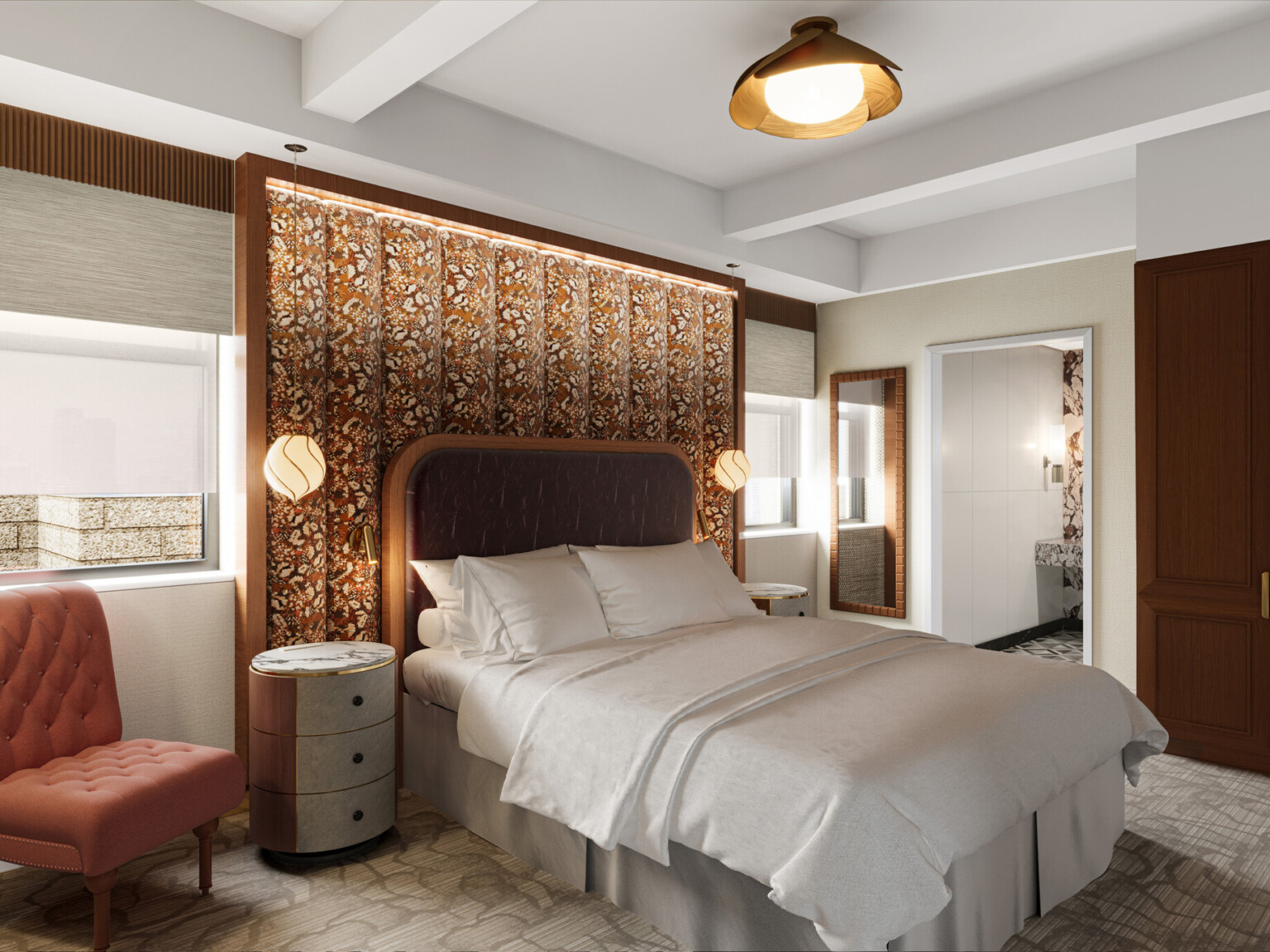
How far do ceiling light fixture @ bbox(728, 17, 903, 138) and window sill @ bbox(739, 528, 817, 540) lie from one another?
284 cm

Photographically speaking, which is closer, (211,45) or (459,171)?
(211,45)

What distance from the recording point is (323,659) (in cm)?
292

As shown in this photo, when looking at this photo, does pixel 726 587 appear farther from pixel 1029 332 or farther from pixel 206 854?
pixel 1029 332

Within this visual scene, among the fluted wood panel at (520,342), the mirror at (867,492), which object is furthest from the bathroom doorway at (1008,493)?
the fluted wood panel at (520,342)

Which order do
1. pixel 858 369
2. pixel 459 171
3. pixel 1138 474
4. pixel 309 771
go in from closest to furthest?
1. pixel 309 771
2. pixel 459 171
3. pixel 1138 474
4. pixel 858 369

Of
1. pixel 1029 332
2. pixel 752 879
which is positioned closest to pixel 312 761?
pixel 752 879

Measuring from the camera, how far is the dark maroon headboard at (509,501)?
353 centimetres

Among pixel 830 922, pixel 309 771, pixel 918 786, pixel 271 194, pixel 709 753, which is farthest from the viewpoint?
pixel 271 194

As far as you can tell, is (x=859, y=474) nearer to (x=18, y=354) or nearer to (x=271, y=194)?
(x=271, y=194)

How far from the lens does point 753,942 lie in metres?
2.11

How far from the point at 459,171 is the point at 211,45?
1.01 m

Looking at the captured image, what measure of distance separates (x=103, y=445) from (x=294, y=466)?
667mm

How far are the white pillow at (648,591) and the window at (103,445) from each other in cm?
163

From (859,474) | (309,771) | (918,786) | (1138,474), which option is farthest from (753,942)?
(859,474)
